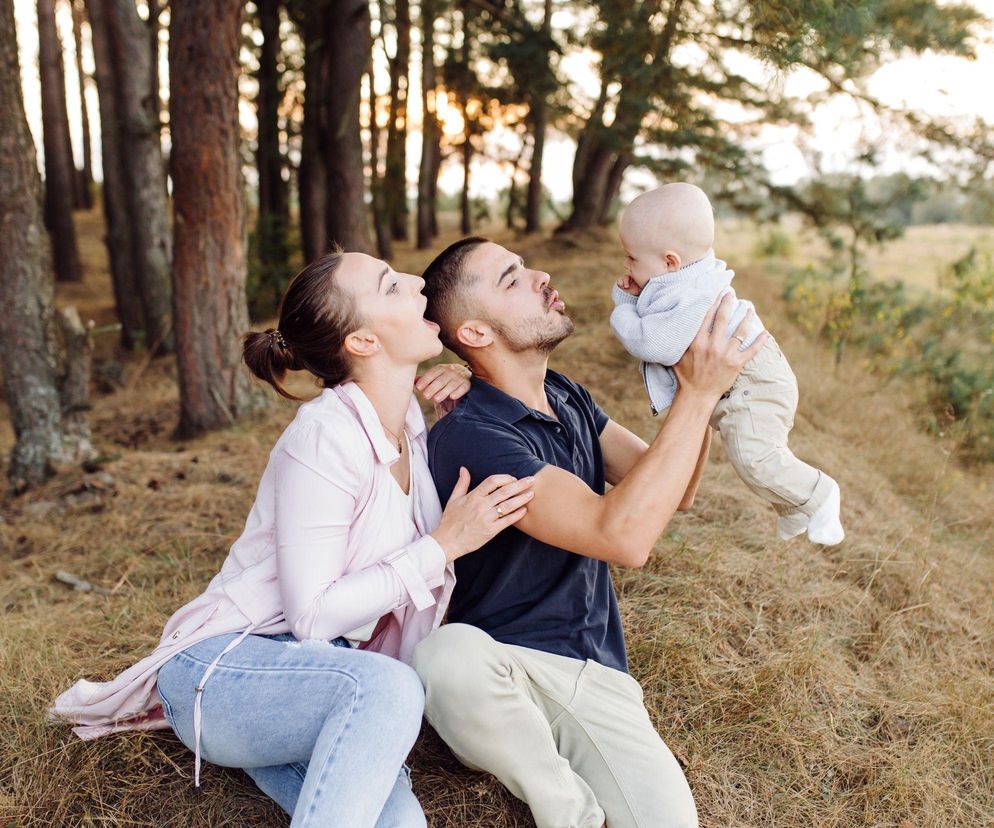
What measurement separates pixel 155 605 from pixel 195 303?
255cm

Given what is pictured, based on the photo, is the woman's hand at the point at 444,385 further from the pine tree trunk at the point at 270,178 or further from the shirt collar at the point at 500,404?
the pine tree trunk at the point at 270,178

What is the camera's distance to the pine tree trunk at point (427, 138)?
11.9m

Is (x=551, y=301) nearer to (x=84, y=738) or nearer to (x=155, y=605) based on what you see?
(x=84, y=738)

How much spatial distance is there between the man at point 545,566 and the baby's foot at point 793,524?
0.96 feet

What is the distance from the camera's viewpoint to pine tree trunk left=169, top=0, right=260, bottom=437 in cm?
502

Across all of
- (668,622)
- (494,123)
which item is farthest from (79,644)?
(494,123)

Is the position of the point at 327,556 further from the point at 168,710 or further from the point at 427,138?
the point at 427,138

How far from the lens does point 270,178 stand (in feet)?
36.8

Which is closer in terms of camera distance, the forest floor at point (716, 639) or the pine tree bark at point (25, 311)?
the forest floor at point (716, 639)

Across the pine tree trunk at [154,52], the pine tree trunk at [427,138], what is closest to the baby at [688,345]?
the pine tree trunk at [154,52]

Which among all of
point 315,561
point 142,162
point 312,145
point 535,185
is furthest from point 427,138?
point 315,561

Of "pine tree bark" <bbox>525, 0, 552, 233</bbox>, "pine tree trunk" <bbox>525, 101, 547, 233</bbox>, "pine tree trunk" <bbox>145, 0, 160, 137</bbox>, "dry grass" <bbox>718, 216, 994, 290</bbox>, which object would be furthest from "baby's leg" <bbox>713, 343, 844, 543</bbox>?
"pine tree trunk" <bbox>525, 101, 547, 233</bbox>

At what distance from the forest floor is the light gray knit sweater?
100 centimetres

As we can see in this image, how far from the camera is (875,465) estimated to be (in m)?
5.19
